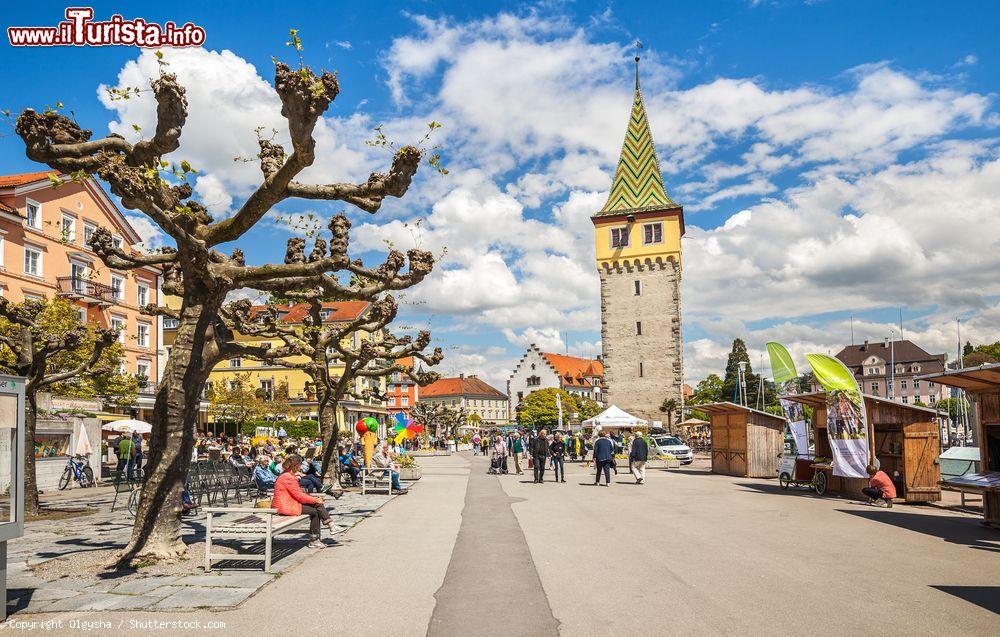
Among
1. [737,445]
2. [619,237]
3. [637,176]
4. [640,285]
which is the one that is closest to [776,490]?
[737,445]

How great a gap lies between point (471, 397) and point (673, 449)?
357 ft

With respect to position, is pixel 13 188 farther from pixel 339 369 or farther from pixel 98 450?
pixel 339 369

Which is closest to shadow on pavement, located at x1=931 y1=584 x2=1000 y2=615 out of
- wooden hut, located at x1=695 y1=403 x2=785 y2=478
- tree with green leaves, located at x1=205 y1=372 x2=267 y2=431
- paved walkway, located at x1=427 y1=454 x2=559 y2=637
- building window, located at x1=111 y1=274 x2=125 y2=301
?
paved walkway, located at x1=427 y1=454 x2=559 y2=637

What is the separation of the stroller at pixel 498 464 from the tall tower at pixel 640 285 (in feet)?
120

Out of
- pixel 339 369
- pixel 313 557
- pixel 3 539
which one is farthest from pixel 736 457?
pixel 339 369

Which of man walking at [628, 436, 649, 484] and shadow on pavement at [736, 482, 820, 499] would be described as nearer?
shadow on pavement at [736, 482, 820, 499]

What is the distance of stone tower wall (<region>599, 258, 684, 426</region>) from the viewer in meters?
64.4

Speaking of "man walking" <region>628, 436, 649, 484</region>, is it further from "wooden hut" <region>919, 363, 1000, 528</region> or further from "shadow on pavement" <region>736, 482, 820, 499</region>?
"wooden hut" <region>919, 363, 1000, 528</region>

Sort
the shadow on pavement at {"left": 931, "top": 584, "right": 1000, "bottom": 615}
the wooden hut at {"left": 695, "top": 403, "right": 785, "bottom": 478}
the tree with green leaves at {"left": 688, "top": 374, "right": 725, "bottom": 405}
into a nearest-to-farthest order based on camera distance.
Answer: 1. the shadow on pavement at {"left": 931, "top": 584, "right": 1000, "bottom": 615}
2. the wooden hut at {"left": 695, "top": 403, "right": 785, "bottom": 478}
3. the tree with green leaves at {"left": 688, "top": 374, "right": 725, "bottom": 405}

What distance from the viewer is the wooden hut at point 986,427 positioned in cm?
1235

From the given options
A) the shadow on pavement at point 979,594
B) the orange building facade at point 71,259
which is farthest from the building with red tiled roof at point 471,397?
the shadow on pavement at point 979,594

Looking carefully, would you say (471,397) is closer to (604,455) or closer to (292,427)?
(292,427)

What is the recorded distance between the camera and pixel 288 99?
8.65m

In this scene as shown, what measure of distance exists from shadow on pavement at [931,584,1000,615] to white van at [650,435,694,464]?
92.9ft
